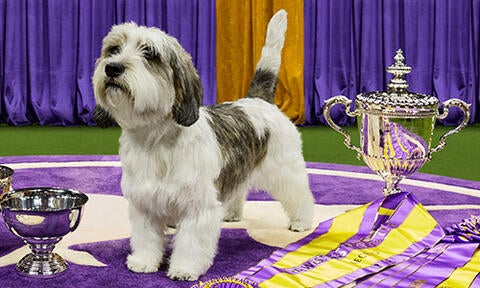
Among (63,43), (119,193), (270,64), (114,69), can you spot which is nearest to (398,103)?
(270,64)

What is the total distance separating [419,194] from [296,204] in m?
0.93

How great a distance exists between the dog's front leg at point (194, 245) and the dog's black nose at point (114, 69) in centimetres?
59

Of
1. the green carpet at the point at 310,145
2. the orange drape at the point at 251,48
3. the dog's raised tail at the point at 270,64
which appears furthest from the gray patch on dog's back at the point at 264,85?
the orange drape at the point at 251,48

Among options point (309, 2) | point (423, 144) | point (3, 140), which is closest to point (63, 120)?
point (3, 140)

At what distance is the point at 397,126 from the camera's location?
3.13 meters

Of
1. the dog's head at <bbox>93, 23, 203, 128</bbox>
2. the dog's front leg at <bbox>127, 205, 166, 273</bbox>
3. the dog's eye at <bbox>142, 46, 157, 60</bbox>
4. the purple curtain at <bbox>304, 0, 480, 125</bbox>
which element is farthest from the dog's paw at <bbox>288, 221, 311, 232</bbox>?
the purple curtain at <bbox>304, 0, 480, 125</bbox>

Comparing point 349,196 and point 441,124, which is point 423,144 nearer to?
point 349,196

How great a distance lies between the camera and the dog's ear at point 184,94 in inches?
92.6

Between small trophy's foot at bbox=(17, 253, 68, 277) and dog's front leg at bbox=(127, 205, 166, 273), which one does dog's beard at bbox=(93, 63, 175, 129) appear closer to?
dog's front leg at bbox=(127, 205, 166, 273)

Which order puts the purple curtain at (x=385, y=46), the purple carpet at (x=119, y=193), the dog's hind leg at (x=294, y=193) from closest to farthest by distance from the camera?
1. the purple carpet at (x=119, y=193)
2. the dog's hind leg at (x=294, y=193)
3. the purple curtain at (x=385, y=46)

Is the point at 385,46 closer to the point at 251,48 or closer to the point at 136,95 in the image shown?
the point at 251,48

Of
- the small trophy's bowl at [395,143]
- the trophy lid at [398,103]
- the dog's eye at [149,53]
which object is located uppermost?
the dog's eye at [149,53]

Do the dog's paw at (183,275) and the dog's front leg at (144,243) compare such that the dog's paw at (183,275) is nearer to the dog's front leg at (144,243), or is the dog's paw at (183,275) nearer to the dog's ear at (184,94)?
the dog's front leg at (144,243)

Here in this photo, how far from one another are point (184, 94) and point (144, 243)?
59 centimetres
